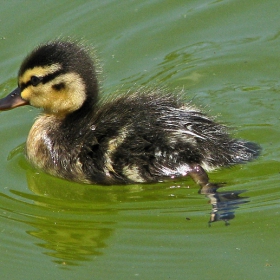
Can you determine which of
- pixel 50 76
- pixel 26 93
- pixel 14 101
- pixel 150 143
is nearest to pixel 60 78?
pixel 50 76

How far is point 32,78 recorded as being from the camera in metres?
4.91

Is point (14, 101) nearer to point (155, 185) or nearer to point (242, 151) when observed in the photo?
point (155, 185)

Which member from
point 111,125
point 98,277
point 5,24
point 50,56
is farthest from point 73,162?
point 5,24

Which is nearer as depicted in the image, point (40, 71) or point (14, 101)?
→ point (40, 71)

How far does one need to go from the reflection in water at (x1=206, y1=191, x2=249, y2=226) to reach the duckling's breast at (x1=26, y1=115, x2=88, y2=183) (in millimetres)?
824

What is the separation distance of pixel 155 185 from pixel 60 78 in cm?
88

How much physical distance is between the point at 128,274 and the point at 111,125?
3.22 feet

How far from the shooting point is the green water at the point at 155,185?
163 inches

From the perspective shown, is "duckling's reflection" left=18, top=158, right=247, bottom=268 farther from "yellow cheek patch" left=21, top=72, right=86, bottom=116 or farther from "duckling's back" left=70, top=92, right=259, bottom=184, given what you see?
"yellow cheek patch" left=21, top=72, right=86, bottom=116

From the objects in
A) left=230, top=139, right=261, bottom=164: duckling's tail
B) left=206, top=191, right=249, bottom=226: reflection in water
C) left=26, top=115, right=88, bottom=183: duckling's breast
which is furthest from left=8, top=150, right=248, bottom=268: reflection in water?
left=230, top=139, right=261, bottom=164: duckling's tail

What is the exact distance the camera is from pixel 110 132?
15.2 feet

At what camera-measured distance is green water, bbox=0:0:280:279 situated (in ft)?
13.6

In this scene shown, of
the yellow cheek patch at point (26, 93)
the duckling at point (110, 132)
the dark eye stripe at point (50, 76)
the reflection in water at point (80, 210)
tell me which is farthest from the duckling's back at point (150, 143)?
the yellow cheek patch at point (26, 93)

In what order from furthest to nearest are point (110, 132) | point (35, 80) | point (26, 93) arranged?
point (26, 93)
point (35, 80)
point (110, 132)
